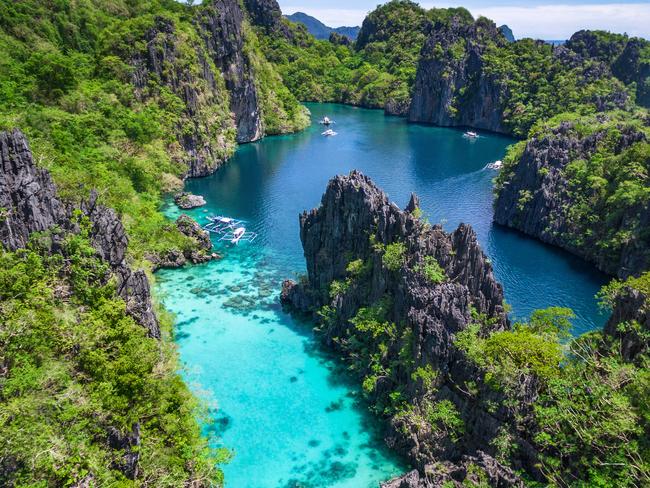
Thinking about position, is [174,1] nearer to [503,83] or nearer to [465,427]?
[503,83]

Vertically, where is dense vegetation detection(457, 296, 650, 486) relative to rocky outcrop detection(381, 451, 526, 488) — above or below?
above

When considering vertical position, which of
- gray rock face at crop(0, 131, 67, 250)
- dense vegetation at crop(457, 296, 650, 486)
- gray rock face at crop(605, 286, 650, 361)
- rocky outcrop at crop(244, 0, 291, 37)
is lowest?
dense vegetation at crop(457, 296, 650, 486)

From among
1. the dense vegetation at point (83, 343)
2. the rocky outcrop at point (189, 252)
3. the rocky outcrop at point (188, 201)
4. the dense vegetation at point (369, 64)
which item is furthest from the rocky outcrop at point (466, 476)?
the dense vegetation at point (369, 64)

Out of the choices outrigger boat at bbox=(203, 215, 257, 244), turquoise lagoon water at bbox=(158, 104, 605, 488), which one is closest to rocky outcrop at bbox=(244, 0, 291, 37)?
turquoise lagoon water at bbox=(158, 104, 605, 488)

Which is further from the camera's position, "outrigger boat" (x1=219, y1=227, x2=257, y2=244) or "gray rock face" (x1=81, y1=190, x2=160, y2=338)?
"outrigger boat" (x1=219, y1=227, x2=257, y2=244)

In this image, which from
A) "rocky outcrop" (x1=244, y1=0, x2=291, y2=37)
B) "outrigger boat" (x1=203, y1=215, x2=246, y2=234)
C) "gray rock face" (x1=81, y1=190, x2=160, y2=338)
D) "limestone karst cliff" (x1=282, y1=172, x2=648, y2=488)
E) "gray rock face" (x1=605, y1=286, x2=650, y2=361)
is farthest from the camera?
"rocky outcrop" (x1=244, y1=0, x2=291, y2=37)

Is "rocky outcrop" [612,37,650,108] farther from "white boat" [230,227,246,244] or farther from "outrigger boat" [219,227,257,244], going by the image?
"white boat" [230,227,246,244]

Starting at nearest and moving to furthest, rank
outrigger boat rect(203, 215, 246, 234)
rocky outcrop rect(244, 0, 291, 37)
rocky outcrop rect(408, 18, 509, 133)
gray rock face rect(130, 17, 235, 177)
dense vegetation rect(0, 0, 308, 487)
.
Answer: dense vegetation rect(0, 0, 308, 487) < outrigger boat rect(203, 215, 246, 234) < gray rock face rect(130, 17, 235, 177) < rocky outcrop rect(408, 18, 509, 133) < rocky outcrop rect(244, 0, 291, 37)

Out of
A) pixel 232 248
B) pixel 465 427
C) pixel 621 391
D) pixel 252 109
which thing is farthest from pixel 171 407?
pixel 252 109
